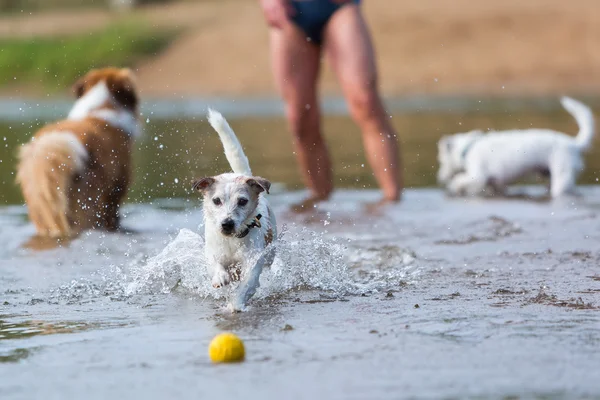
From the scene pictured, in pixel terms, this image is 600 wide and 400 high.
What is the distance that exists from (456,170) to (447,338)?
628cm

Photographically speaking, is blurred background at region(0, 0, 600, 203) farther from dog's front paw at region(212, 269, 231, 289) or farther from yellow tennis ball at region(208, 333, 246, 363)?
yellow tennis ball at region(208, 333, 246, 363)

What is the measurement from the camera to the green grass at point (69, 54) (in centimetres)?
2945

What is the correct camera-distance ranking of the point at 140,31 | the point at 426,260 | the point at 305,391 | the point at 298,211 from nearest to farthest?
the point at 305,391
the point at 426,260
the point at 298,211
the point at 140,31

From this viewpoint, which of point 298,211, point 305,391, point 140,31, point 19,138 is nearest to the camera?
point 305,391

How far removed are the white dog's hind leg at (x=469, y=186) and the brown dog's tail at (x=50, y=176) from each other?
370cm

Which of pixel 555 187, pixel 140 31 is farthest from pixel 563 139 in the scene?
pixel 140 31

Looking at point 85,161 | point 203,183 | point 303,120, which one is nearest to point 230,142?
point 203,183

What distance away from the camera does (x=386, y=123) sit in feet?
28.3

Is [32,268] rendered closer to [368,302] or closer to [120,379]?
[368,302]

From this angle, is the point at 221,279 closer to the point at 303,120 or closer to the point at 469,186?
the point at 303,120

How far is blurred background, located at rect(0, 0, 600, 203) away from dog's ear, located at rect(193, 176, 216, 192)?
5.18 m

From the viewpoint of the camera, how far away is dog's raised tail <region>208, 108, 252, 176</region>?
571 centimetres

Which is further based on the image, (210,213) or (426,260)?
(426,260)

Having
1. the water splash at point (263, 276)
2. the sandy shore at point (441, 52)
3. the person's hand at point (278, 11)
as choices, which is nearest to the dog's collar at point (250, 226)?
the water splash at point (263, 276)
